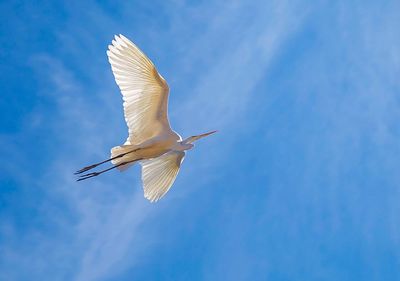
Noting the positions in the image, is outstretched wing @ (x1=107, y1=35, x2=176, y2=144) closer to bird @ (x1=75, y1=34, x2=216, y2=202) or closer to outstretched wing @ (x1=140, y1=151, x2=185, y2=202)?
bird @ (x1=75, y1=34, x2=216, y2=202)

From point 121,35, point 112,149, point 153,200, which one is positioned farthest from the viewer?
point 153,200

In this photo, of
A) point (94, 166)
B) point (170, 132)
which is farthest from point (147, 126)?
point (94, 166)

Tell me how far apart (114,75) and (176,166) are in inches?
131

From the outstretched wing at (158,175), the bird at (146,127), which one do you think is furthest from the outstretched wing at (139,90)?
the outstretched wing at (158,175)

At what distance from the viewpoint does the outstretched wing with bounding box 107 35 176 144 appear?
53.7 feet

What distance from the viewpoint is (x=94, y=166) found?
17.6 metres

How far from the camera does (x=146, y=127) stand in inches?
695

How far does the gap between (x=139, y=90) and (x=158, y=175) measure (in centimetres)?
286

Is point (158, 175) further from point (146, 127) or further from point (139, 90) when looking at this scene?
point (139, 90)

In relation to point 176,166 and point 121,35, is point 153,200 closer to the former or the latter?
point 176,166

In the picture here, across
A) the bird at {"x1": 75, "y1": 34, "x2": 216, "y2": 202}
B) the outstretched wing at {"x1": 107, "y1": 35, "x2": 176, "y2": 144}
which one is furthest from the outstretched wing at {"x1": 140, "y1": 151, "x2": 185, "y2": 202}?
the outstretched wing at {"x1": 107, "y1": 35, "x2": 176, "y2": 144}

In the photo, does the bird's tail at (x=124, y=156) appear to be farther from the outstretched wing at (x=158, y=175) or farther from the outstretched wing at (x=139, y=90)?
the outstretched wing at (x=158, y=175)

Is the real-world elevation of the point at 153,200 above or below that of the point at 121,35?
below

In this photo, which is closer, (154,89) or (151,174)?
(154,89)
